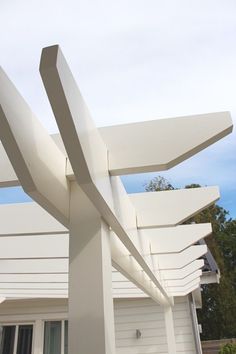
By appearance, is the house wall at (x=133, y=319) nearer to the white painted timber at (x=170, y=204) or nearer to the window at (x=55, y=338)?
the window at (x=55, y=338)

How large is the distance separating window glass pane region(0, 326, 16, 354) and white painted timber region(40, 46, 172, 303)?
22.1 feet

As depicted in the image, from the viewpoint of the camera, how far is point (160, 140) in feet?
6.33

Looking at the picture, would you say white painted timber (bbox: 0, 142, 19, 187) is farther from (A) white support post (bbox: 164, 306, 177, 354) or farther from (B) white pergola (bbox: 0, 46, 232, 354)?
(A) white support post (bbox: 164, 306, 177, 354)

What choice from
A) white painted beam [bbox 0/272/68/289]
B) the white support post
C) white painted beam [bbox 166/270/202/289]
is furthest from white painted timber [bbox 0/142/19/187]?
the white support post

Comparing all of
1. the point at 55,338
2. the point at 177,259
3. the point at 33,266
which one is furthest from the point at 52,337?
the point at 177,259

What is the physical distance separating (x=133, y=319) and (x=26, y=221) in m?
5.64

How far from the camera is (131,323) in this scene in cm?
764

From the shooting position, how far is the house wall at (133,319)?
7488 mm

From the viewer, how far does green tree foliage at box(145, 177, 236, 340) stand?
17.7m

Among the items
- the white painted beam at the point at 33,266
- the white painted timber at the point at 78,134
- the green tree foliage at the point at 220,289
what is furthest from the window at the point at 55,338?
the green tree foliage at the point at 220,289

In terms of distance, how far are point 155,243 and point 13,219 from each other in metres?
1.59

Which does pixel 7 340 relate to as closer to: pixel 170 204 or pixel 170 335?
pixel 170 335

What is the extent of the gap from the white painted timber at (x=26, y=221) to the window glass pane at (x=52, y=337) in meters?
5.56

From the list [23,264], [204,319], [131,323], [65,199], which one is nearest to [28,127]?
[65,199]
